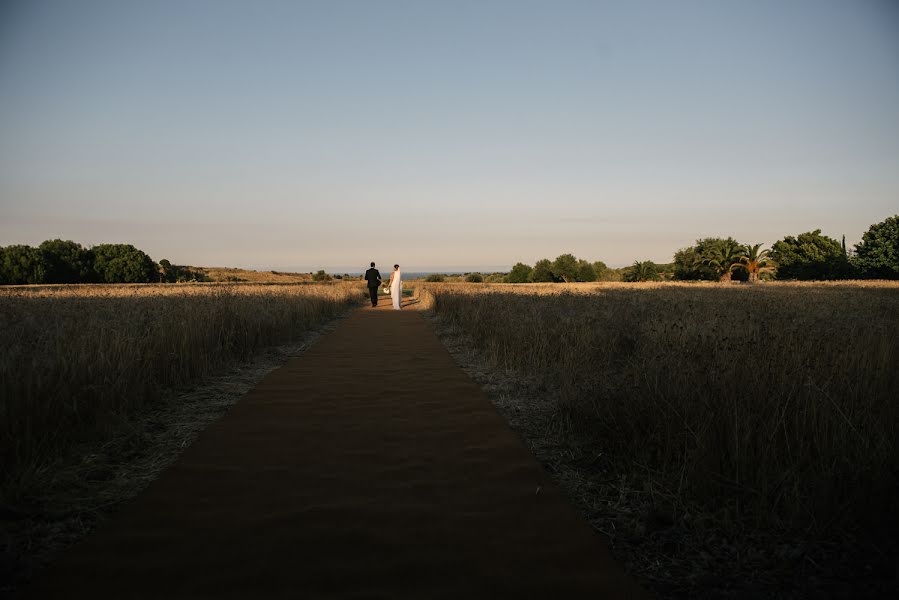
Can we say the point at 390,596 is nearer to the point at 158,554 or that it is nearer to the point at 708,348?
the point at 158,554

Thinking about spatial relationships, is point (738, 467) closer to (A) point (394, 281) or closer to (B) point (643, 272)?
(A) point (394, 281)

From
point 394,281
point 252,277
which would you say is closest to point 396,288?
point 394,281

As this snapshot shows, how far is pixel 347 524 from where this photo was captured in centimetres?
307

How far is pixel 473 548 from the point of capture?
9.21 ft

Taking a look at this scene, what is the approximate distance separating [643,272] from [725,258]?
29.9ft

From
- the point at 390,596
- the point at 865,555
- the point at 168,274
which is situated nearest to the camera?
the point at 390,596

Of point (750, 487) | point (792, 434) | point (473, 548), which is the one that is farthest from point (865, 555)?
point (473, 548)

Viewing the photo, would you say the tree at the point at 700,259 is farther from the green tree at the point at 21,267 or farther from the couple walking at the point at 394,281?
the green tree at the point at 21,267

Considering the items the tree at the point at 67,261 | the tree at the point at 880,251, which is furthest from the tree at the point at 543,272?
the tree at the point at 67,261

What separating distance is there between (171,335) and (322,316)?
1158cm

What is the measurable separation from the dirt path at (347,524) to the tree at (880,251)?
200 feet

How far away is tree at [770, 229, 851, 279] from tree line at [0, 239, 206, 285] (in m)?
76.7

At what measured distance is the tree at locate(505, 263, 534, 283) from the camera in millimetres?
76562

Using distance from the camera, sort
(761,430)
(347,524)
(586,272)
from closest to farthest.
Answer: (347,524)
(761,430)
(586,272)
